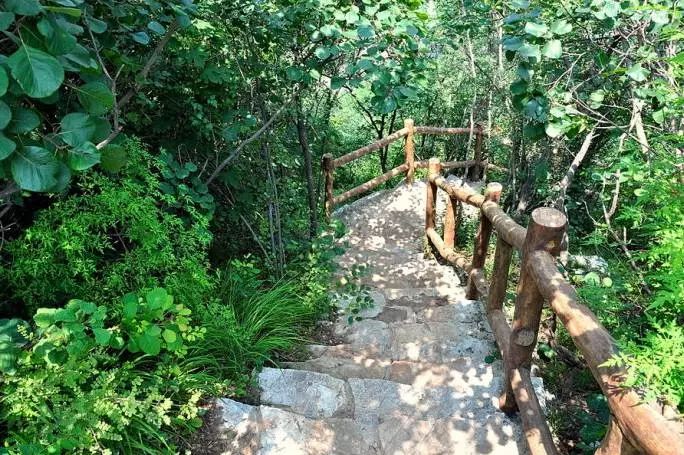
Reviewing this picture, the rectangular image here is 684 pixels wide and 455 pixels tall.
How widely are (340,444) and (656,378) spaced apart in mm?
1410

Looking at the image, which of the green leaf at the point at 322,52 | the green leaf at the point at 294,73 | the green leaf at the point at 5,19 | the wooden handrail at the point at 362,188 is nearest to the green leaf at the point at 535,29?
the green leaf at the point at 322,52

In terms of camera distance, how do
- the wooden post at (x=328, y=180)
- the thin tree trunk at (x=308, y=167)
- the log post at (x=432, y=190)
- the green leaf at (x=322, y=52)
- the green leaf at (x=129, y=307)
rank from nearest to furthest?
the green leaf at (x=129, y=307)
the green leaf at (x=322, y=52)
the thin tree trunk at (x=308, y=167)
the log post at (x=432, y=190)
the wooden post at (x=328, y=180)

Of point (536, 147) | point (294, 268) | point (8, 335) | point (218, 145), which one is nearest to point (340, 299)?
point (294, 268)

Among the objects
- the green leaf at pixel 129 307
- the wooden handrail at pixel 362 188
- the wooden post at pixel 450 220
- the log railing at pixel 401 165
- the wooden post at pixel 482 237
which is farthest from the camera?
the wooden handrail at pixel 362 188

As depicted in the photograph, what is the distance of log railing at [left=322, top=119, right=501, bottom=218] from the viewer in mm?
5582

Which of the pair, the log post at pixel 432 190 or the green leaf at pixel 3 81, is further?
the log post at pixel 432 190

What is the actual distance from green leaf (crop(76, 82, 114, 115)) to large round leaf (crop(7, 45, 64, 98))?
285mm

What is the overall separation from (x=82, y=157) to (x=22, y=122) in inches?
7.0

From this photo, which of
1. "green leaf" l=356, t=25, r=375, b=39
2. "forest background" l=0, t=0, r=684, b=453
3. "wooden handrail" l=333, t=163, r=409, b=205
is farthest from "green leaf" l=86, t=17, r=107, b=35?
"wooden handrail" l=333, t=163, r=409, b=205

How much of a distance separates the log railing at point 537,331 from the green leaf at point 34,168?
163cm

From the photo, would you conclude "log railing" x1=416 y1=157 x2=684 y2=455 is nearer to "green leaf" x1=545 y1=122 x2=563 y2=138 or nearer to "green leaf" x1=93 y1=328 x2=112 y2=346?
"green leaf" x1=545 y1=122 x2=563 y2=138

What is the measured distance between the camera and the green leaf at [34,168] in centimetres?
133

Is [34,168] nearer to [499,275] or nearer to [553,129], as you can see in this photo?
[553,129]

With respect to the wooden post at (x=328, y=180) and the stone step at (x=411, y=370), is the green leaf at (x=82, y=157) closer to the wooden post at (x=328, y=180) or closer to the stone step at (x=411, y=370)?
the stone step at (x=411, y=370)
